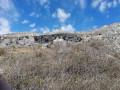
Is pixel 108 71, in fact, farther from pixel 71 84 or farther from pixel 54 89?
pixel 54 89

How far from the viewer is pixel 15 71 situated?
5.77 feet

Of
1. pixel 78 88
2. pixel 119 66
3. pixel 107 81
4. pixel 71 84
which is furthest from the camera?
pixel 119 66

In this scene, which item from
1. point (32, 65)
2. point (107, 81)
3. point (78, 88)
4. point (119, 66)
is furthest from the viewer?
point (119, 66)

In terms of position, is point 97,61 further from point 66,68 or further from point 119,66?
point 66,68

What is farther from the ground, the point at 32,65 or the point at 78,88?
the point at 32,65

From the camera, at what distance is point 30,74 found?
1.86 meters

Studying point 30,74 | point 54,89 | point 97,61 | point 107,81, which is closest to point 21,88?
point 30,74

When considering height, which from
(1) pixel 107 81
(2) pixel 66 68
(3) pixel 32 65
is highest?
(3) pixel 32 65

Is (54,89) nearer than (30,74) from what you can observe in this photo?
Yes

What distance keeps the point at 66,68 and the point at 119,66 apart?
5.29ft

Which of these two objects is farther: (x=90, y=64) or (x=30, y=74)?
(x=90, y=64)

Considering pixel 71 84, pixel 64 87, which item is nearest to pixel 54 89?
pixel 64 87

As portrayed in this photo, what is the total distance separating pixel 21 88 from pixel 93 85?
1.39 metres

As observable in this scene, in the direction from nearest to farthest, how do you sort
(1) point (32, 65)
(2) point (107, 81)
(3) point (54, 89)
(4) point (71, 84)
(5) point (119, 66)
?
1. (3) point (54, 89)
2. (4) point (71, 84)
3. (2) point (107, 81)
4. (1) point (32, 65)
5. (5) point (119, 66)
